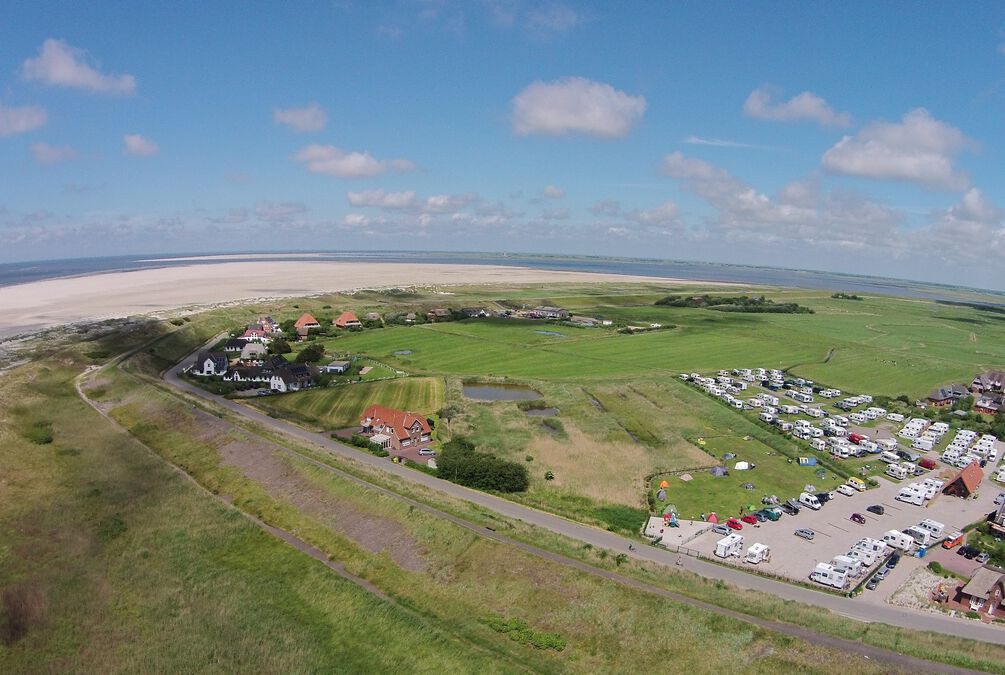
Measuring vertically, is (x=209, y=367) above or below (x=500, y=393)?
above

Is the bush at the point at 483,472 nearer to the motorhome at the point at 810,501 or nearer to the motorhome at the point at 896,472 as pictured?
the motorhome at the point at 810,501

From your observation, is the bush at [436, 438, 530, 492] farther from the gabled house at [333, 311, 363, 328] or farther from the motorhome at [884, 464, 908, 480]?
the gabled house at [333, 311, 363, 328]

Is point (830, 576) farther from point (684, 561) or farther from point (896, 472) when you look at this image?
point (896, 472)

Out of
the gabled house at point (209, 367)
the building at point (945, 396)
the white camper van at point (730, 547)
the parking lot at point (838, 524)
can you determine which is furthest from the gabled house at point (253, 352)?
the building at point (945, 396)

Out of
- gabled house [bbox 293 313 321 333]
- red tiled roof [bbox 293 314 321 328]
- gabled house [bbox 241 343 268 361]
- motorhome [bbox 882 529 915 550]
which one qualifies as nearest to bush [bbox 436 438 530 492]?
motorhome [bbox 882 529 915 550]

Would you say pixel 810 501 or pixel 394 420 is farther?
pixel 394 420

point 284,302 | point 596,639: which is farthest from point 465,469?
point 284,302

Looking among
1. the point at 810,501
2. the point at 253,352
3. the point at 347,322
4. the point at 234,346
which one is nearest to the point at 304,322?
the point at 347,322
